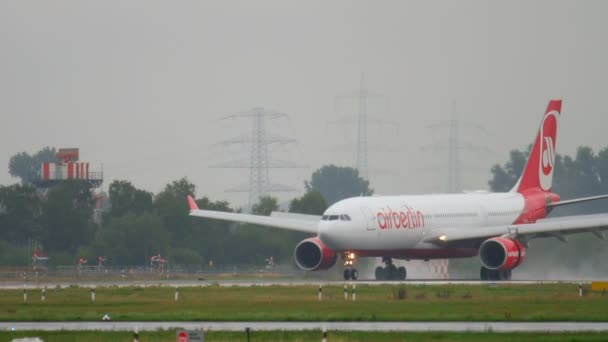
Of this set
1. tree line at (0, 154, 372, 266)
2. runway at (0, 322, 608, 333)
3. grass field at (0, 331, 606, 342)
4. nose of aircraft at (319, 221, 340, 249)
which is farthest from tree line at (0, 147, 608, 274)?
grass field at (0, 331, 606, 342)

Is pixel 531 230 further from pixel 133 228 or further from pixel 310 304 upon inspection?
pixel 133 228

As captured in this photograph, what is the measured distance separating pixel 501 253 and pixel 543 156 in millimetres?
15857

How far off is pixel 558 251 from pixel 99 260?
116 feet

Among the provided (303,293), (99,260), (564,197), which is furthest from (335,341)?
(564,197)

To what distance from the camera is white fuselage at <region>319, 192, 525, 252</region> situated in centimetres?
7700

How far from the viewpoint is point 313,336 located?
121ft

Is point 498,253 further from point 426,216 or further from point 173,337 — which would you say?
point 173,337

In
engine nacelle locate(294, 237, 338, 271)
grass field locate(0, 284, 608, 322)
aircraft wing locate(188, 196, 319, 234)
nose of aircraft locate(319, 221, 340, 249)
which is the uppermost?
aircraft wing locate(188, 196, 319, 234)

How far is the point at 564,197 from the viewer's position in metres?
136

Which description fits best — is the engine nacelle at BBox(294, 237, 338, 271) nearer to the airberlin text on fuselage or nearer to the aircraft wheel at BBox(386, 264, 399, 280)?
the aircraft wheel at BBox(386, 264, 399, 280)

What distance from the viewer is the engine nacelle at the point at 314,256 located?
80.3 m

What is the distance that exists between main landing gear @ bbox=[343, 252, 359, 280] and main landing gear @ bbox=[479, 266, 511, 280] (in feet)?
23.6

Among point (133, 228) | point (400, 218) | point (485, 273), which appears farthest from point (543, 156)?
point (133, 228)

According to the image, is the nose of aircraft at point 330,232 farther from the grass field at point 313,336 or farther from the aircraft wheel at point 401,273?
the grass field at point 313,336
